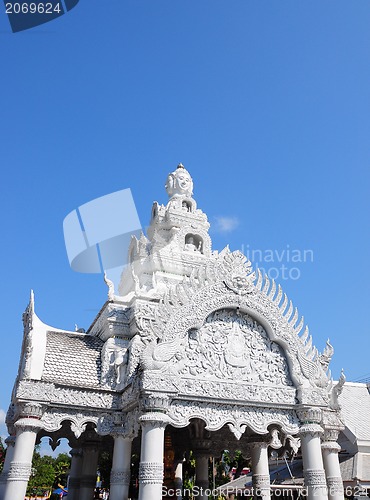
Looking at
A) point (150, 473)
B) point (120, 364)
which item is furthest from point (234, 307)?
point (150, 473)

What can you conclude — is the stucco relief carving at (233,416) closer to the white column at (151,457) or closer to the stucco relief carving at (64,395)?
the white column at (151,457)

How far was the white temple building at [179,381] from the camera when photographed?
460 inches

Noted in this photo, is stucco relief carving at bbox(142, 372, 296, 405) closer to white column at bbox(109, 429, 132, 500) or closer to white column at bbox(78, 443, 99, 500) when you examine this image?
white column at bbox(109, 429, 132, 500)

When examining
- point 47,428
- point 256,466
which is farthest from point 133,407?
point 256,466

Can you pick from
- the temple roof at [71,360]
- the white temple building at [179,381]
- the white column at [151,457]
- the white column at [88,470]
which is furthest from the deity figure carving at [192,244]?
the white column at [151,457]

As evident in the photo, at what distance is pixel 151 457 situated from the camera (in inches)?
430

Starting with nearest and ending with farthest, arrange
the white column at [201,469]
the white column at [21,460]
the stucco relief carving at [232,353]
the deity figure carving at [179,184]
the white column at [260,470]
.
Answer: the white column at [21,460] → the stucco relief carving at [232,353] → the white column at [260,470] → the white column at [201,469] → the deity figure carving at [179,184]

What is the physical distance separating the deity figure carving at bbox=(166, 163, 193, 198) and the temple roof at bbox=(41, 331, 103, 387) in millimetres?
9343

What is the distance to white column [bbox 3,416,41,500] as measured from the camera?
11094 millimetres

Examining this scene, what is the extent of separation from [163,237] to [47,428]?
32.3 ft

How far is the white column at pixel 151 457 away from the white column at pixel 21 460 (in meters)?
2.85

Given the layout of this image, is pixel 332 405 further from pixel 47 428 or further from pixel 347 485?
pixel 47 428

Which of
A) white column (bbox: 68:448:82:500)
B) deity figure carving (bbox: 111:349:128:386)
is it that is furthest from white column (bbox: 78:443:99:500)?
deity figure carving (bbox: 111:349:128:386)

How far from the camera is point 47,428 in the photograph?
12.0 meters
